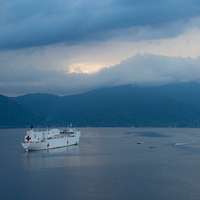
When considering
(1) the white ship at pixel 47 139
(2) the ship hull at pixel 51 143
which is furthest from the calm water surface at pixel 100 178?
(1) the white ship at pixel 47 139

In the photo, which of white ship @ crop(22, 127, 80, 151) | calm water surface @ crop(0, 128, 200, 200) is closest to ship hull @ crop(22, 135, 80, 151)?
white ship @ crop(22, 127, 80, 151)

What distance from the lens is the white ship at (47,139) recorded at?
10188cm

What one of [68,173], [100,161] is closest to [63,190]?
[68,173]

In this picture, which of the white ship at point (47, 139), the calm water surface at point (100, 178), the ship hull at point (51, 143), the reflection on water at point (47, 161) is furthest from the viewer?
the white ship at point (47, 139)

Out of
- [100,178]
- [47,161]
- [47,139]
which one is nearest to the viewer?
[100,178]

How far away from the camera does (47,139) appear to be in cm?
10719

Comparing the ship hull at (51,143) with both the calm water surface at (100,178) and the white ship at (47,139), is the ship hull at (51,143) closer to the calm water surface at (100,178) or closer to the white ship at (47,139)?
the white ship at (47,139)

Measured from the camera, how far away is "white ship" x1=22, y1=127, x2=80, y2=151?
4011 inches

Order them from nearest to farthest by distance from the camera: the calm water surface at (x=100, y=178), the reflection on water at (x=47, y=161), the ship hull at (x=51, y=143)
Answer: the calm water surface at (x=100, y=178), the reflection on water at (x=47, y=161), the ship hull at (x=51, y=143)

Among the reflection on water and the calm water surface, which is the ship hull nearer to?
the reflection on water

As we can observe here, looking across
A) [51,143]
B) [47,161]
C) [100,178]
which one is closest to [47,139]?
[51,143]

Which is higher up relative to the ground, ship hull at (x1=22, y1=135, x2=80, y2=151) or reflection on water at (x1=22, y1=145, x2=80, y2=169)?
ship hull at (x1=22, y1=135, x2=80, y2=151)

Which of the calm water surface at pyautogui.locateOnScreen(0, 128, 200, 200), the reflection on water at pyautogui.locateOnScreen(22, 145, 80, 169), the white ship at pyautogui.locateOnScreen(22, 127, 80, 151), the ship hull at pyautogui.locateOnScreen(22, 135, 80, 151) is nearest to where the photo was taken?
the calm water surface at pyautogui.locateOnScreen(0, 128, 200, 200)

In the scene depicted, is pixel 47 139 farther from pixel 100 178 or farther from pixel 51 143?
pixel 100 178
